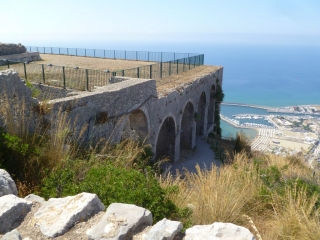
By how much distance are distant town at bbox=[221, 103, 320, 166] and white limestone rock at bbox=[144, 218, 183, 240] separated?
5303 centimetres

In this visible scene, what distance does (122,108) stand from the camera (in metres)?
8.82

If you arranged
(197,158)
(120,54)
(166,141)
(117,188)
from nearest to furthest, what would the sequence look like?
1. (117,188)
2. (166,141)
3. (197,158)
4. (120,54)

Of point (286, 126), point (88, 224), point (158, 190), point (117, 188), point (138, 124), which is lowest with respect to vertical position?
point (286, 126)

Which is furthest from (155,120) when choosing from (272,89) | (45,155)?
(272,89)

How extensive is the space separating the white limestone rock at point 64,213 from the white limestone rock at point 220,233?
0.98m

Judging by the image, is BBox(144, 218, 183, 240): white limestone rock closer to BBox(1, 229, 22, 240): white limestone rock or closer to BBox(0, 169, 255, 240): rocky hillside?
BBox(0, 169, 255, 240): rocky hillside

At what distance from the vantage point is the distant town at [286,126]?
5831cm

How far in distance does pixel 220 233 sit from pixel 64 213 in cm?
151

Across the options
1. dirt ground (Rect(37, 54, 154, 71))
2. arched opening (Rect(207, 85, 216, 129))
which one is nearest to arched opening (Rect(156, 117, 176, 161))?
dirt ground (Rect(37, 54, 154, 71))

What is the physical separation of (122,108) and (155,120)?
3708 millimetres

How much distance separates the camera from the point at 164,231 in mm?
2664

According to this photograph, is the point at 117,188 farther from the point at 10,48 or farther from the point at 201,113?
the point at 10,48

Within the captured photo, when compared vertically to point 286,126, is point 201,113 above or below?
above

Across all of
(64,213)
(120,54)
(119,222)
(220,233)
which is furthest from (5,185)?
(120,54)
